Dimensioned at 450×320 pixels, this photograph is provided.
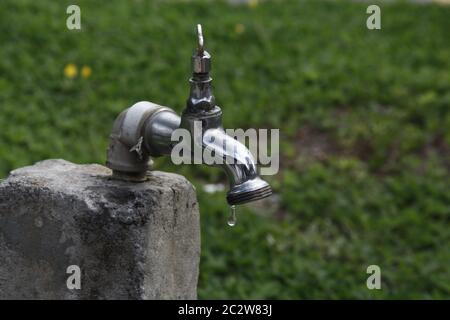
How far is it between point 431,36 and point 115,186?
14.9ft

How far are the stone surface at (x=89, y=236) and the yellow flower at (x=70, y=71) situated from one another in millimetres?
2940

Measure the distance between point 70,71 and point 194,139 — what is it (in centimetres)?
317

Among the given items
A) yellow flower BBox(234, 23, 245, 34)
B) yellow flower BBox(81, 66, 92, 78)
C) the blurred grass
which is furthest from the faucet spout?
yellow flower BBox(234, 23, 245, 34)

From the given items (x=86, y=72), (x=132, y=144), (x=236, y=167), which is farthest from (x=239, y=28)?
(x=236, y=167)

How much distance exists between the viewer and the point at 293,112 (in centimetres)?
559

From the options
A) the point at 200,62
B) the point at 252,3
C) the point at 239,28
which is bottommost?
the point at 200,62

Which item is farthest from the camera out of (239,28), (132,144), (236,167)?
(239,28)

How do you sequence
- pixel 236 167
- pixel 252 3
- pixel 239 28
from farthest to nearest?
pixel 252 3 → pixel 239 28 → pixel 236 167

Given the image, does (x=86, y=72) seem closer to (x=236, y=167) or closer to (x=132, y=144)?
(x=132, y=144)

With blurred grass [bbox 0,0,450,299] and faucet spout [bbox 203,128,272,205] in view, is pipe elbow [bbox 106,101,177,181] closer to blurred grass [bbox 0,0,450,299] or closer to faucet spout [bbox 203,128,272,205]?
faucet spout [bbox 203,128,272,205]

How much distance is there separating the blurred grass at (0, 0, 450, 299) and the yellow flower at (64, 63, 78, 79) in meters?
0.05

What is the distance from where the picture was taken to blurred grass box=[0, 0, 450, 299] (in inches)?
166

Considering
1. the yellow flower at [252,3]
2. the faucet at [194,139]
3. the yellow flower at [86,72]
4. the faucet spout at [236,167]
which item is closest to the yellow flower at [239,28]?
the yellow flower at [252,3]

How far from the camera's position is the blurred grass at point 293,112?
4227 mm
